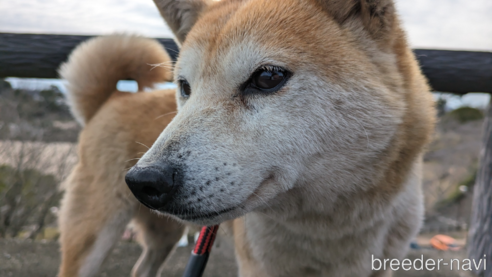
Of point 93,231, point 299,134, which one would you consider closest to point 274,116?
point 299,134

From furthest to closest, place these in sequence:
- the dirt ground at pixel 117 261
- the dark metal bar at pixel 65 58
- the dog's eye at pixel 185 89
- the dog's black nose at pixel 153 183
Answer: the dirt ground at pixel 117 261
the dark metal bar at pixel 65 58
the dog's eye at pixel 185 89
the dog's black nose at pixel 153 183

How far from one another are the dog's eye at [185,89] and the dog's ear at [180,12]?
1.30 ft

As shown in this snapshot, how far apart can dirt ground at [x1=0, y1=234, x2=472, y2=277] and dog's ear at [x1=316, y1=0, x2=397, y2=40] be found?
82.9 inches

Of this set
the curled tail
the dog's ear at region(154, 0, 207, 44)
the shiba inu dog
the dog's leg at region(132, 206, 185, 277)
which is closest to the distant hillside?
the curled tail

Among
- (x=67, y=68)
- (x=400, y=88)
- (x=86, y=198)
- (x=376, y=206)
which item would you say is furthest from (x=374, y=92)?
(x=67, y=68)

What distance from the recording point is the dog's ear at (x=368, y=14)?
3.96 ft

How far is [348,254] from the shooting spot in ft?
4.75

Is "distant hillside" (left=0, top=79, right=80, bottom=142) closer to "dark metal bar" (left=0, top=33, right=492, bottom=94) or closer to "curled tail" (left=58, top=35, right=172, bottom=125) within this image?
"dark metal bar" (left=0, top=33, right=492, bottom=94)

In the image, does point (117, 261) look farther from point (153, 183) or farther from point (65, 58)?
point (153, 183)

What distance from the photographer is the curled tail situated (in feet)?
7.01

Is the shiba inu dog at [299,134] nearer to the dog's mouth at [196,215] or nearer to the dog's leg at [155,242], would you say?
the dog's mouth at [196,215]

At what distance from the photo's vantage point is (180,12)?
1.67 meters

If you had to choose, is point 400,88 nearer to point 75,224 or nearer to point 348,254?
point 348,254

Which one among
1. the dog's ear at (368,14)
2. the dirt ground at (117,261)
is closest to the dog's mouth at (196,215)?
the dog's ear at (368,14)
